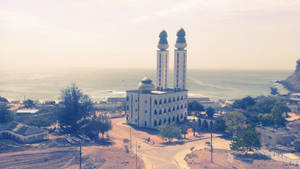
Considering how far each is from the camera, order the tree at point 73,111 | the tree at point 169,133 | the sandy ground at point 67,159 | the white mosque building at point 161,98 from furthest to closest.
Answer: the white mosque building at point 161,98 < the tree at point 73,111 < the tree at point 169,133 < the sandy ground at point 67,159

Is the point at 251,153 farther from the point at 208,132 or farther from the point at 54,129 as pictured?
the point at 54,129

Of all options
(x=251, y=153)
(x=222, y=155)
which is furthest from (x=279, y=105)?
(x=222, y=155)

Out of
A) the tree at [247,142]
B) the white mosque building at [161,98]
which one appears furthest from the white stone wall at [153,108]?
the tree at [247,142]

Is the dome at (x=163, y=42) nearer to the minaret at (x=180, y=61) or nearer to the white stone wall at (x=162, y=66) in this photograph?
the white stone wall at (x=162, y=66)

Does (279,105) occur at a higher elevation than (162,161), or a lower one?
higher

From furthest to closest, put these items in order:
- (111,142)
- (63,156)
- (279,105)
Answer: (279,105), (111,142), (63,156)

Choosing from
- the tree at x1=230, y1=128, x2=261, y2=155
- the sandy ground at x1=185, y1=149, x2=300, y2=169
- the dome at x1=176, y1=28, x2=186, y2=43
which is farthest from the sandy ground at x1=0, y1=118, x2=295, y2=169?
the dome at x1=176, y1=28, x2=186, y2=43
